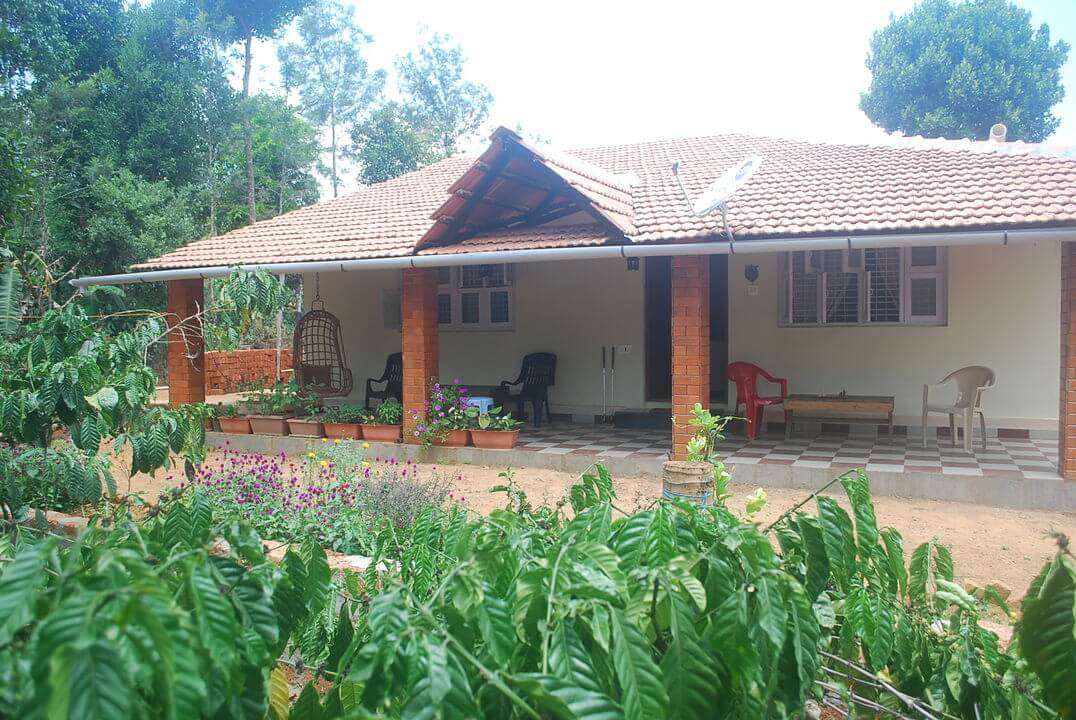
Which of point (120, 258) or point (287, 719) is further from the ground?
point (120, 258)

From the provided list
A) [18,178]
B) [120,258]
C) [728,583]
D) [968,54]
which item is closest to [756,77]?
[968,54]

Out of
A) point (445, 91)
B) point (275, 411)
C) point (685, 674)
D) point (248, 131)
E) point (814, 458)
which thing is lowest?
point (814, 458)

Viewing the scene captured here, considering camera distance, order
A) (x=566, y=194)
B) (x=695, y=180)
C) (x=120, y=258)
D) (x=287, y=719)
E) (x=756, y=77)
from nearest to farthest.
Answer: (x=287, y=719) < (x=566, y=194) < (x=695, y=180) < (x=120, y=258) < (x=756, y=77)

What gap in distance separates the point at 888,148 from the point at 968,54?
17.7 meters

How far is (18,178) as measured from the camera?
7.55m

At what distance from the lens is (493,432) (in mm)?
10008

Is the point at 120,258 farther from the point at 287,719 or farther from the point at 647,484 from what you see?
the point at 287,719

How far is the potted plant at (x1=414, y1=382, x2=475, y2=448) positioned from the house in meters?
0.24

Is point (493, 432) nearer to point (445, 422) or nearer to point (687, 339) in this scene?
Answer: point (445, 422)

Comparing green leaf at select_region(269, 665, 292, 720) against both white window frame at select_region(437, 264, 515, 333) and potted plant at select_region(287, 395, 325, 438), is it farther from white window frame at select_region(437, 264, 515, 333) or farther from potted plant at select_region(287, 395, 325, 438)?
white window frame at select_region(437, 264, 515, 333)

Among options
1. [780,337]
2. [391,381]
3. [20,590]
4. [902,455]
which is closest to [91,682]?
[20,590]

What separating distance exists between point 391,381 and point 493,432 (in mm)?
3317

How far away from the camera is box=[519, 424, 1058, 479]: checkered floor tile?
8.32 meters

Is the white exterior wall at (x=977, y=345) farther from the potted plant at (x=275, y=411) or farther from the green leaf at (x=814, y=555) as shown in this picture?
the green leaf at (x=814, y=555)
